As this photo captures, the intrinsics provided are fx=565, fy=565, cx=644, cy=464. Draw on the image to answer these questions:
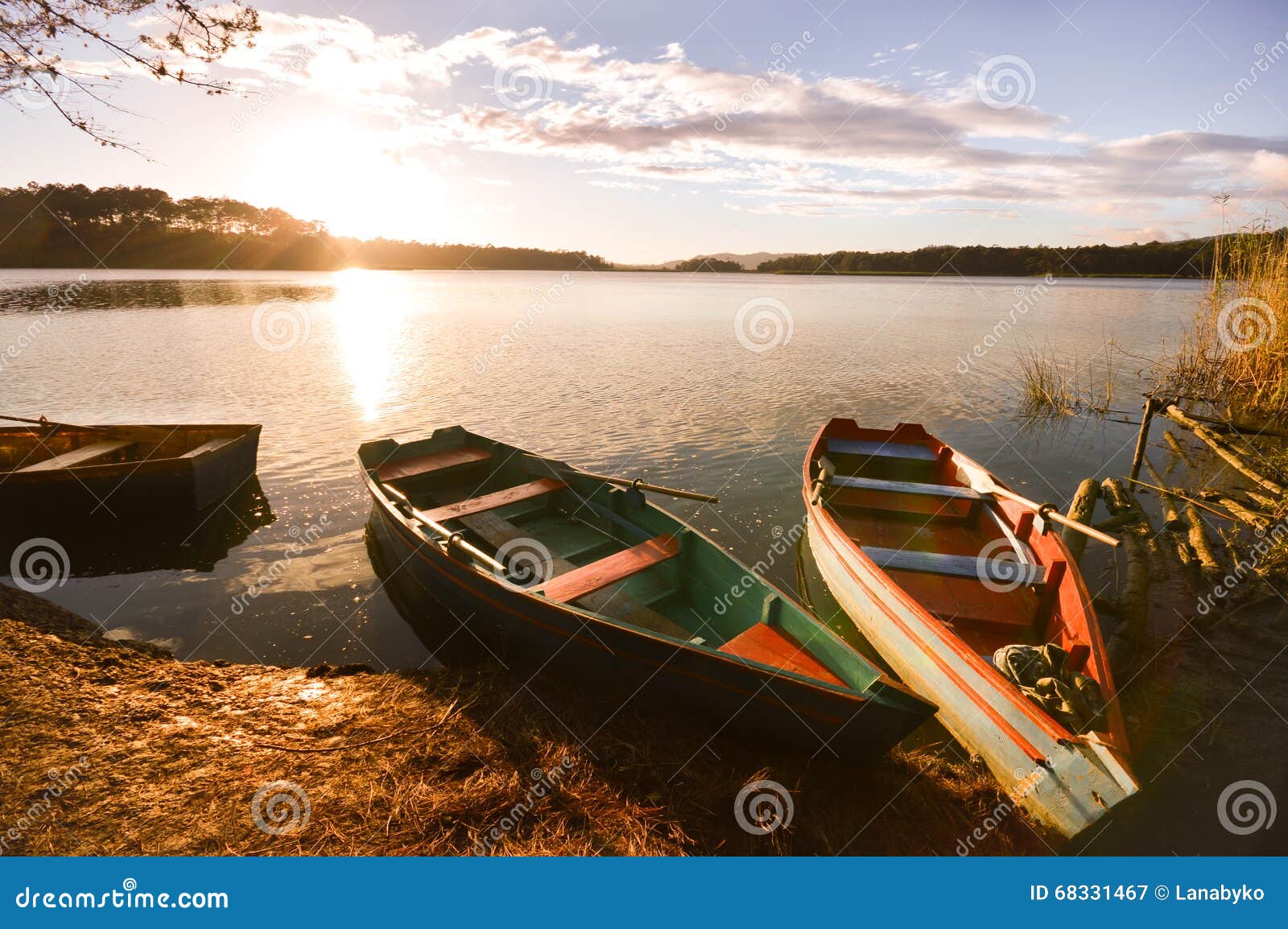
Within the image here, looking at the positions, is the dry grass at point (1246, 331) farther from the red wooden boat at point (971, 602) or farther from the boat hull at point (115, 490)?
the boat hull at point (115, 490)

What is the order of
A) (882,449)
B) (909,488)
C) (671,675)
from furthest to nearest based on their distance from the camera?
(882,449)
(909,488)
(671,675)

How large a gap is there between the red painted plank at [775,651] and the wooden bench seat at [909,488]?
5068 millimetres

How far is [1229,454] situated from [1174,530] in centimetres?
182

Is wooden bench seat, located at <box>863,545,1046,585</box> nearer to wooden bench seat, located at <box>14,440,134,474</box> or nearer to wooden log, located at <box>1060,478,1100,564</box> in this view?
wooden log, located at <box>1060,478,1100,564</box>

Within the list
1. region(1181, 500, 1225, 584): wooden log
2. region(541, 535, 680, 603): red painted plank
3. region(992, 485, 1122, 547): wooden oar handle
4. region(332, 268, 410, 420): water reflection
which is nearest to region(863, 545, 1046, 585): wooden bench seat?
region(992, 485, 1122, 547): wooden oar handle

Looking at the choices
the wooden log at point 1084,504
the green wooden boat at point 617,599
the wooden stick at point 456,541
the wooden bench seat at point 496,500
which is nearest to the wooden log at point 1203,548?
the wooden log at point 1084,504

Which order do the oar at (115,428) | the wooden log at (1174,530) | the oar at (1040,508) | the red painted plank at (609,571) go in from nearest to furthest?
the oar at (1040,508) < the red painted plank at (609,571) < the wooden log at (1174,530) < the oar at (115,428)

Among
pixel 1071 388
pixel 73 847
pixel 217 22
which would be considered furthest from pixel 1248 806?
pixel 1071 388

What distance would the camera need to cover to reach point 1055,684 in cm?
537

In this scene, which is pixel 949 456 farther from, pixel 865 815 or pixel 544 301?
pixel 544 301

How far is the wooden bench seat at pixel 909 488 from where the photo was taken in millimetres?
9992

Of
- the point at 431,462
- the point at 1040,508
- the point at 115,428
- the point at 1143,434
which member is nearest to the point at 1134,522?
the point at 1040,508

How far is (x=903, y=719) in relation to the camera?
194 inches

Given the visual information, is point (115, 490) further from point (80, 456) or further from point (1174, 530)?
point (1174, 530)
